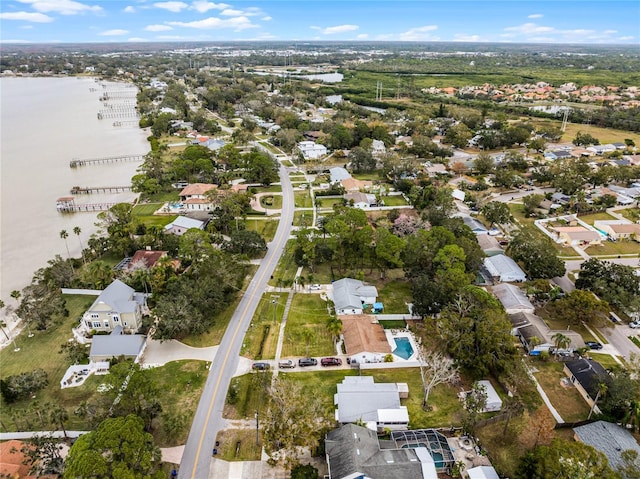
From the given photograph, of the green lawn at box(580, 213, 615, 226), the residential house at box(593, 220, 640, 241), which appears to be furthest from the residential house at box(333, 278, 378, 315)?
the green lawn at box(580, 213, 615, 226)

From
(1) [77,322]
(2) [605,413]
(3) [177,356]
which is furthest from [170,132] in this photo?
(2) [605,413]

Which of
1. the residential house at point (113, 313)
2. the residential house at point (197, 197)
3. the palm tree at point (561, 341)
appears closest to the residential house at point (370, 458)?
the palm tree at point (561, 341)

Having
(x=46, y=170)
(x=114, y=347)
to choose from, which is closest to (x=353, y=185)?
(x=114, y=347)

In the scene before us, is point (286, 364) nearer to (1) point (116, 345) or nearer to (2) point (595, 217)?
(1) point (116, 345)

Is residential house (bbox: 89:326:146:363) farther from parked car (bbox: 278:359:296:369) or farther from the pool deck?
the pool deck

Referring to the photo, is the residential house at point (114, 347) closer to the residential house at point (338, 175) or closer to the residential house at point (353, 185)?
the residential house at point (353, 185)

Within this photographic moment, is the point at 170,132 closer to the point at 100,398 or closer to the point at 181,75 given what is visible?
the point at 100,398
